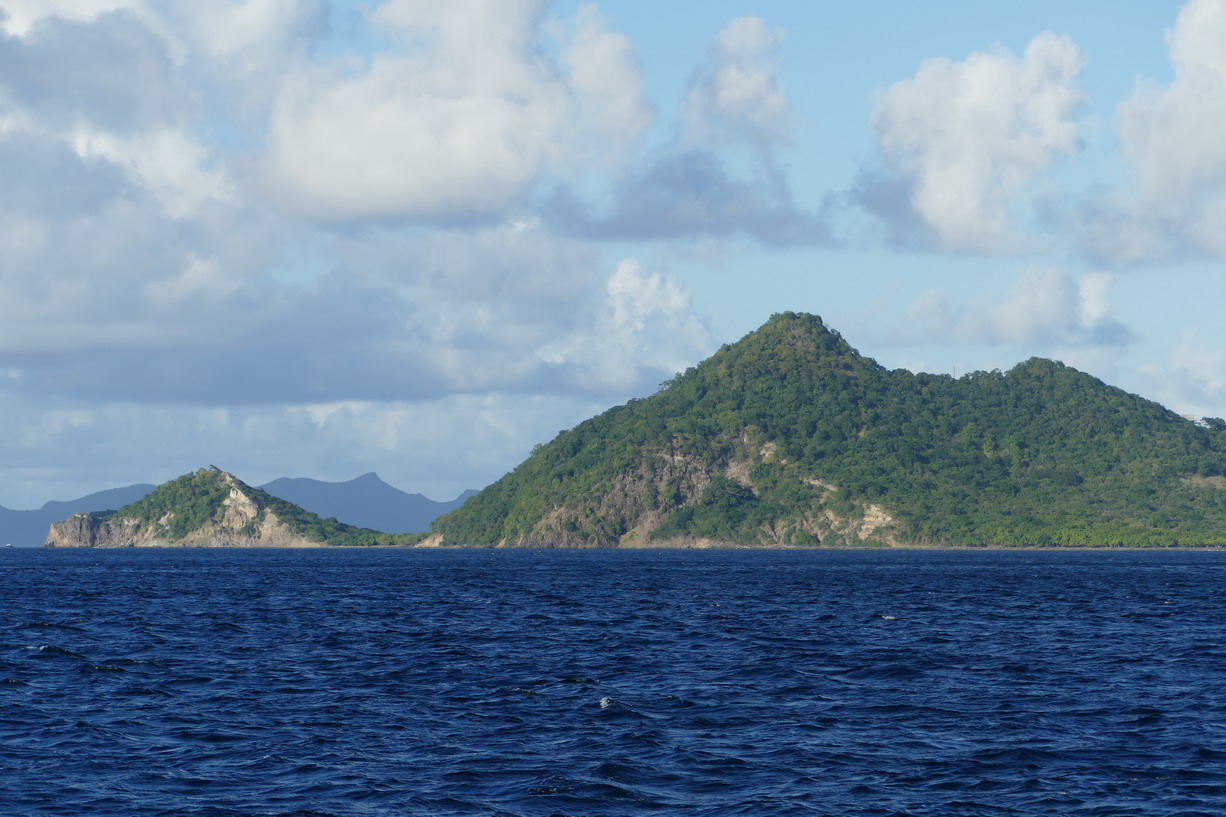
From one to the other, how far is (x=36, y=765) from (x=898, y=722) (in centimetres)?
2674

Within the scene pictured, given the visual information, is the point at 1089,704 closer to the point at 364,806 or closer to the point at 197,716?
the point at 364,806

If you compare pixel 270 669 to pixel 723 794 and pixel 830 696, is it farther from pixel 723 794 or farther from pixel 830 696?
pixel 723 794

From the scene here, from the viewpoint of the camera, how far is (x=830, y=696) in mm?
51406

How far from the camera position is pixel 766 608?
100312 mm

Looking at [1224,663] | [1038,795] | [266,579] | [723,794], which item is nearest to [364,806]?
[723,794]

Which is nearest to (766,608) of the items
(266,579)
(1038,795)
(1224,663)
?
(1224,663)

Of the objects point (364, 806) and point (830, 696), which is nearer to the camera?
point (364, 806)

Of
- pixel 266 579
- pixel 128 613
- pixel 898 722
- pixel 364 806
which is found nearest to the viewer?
pixel 364 806

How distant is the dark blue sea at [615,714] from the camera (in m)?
35.2

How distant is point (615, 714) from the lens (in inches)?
1855

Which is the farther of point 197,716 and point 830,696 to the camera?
point 830,696

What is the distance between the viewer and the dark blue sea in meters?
35.2

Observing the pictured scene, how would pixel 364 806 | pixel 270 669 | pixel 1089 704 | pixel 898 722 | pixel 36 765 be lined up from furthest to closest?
1. pixel 270 669
2. pixel 1089 704
3. pixel 898 722
4. pixel 36 765
5. pixel 364 806

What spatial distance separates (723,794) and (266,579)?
13830cm
